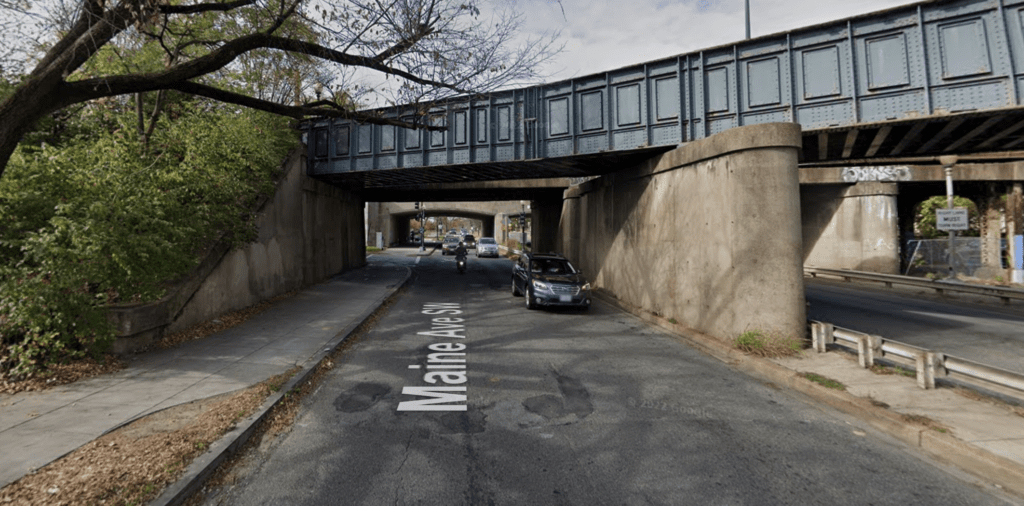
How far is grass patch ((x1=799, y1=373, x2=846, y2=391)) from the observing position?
19.0 feet

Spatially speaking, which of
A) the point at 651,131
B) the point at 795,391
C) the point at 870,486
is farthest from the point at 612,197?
the point at 870,486

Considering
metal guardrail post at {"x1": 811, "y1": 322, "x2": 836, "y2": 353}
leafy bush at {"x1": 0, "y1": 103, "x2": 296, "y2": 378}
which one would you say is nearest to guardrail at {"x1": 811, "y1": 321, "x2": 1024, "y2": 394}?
metal guardrail post at {"x1": 811, "y1": 322, "x2": 836, "y2": 353}

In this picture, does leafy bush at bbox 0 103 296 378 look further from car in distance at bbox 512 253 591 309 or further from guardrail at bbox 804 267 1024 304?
guardrail at bbox 804 267 1024 304

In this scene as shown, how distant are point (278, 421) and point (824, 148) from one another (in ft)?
42.7

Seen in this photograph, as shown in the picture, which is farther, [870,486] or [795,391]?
[795,391]

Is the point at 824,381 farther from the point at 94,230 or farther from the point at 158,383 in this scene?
the point at 94,230

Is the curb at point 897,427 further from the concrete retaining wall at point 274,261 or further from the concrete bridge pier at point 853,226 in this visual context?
the concrete bridge pier at point 853,226

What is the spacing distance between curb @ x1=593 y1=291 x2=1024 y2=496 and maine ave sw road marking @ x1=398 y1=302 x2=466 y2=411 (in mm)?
4645

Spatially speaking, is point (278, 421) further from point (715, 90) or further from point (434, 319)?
point (715, 90)

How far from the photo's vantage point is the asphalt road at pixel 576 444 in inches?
138

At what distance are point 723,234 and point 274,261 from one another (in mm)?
12380

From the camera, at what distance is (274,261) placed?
43.2ft

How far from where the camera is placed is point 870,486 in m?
3.62

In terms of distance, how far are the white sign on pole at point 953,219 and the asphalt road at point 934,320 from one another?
8.76 ft
